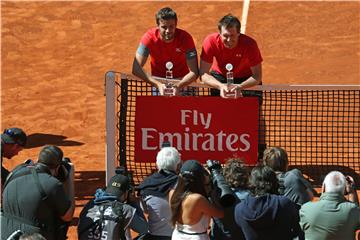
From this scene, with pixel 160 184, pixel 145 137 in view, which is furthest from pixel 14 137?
pixel 145 137

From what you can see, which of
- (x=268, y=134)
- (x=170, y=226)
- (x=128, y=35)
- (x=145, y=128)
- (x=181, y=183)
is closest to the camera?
(x=181, y=183)

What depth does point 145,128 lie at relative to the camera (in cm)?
1330

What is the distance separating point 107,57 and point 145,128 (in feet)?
30.0

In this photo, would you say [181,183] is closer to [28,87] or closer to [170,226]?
[170,226]

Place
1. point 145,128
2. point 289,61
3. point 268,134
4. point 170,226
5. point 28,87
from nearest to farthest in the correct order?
point 170,226, point 145,128, point 268,134, point 28,87, point 289,61

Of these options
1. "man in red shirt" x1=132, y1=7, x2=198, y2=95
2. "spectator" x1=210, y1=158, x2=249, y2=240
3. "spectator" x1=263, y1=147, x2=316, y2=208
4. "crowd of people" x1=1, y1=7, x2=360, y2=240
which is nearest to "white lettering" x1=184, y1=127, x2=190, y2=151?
"man in red shirt" x1=132, y1=7, x2=198, y2=95

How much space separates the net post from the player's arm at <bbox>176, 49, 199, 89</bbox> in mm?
906

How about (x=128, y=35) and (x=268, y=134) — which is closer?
(x=268, y=134)

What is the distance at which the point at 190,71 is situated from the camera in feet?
43.9

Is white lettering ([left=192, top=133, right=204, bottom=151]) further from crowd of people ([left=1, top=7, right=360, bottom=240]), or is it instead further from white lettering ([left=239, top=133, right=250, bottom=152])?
crowd of people ([left=1, top=7, right=360, bottom=240])

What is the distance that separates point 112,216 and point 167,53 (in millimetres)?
4108

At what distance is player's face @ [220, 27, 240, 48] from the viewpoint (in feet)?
42.8

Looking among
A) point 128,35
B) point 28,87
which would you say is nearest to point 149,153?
point 28,87

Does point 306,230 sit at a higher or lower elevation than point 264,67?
lower
